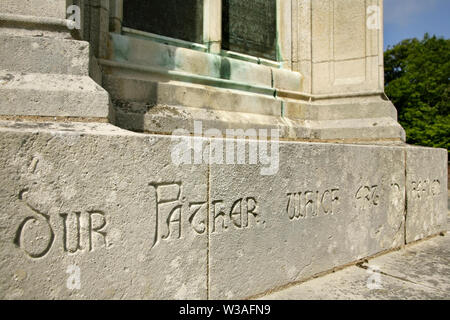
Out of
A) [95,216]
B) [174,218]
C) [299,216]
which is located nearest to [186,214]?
[174,218]

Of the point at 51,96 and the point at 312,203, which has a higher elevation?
the point at 51,96

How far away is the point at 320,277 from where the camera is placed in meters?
2.27

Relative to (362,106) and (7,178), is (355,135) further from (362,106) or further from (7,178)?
(7,178)

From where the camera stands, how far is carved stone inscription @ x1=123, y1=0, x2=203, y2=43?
3252 millimetres

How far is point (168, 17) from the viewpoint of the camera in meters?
3.49

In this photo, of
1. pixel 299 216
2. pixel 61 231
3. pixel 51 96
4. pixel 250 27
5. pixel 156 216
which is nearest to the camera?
pixel 61 231

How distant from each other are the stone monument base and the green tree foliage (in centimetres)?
1408

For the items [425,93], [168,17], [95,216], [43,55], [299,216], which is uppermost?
[425,93]

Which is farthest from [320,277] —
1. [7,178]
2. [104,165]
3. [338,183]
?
[7,178]

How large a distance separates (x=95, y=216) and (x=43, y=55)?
3.54 feet

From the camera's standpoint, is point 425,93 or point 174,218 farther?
point 425,93

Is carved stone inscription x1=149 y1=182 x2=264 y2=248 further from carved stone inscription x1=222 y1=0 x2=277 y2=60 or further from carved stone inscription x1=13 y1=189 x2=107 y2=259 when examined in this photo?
carved stone inscription x1=222 y1=0 x2=277 y2=60

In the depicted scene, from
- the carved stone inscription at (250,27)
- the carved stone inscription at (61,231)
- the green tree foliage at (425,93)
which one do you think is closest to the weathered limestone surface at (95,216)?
the carved stone inscription at (61,231)

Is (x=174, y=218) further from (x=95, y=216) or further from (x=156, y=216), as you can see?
(x=95, y=216)
